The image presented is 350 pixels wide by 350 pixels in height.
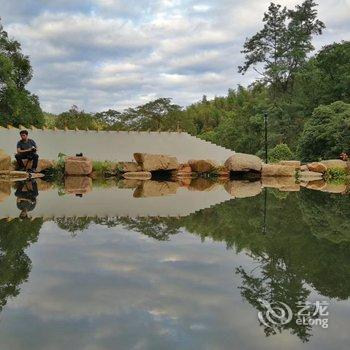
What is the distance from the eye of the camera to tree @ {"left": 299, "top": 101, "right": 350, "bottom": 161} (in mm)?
22234

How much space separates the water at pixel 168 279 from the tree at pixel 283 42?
27.6 m

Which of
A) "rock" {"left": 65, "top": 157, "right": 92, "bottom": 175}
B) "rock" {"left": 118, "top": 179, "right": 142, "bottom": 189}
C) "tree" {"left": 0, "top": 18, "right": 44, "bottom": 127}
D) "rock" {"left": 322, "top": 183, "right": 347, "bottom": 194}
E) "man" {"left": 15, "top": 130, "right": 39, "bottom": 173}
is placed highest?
"tree" {"left": 0, "top": 18, "right": 44, "bottom": 127}

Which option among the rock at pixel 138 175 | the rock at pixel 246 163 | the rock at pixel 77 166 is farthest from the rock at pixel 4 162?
the rock at pixel 246 163

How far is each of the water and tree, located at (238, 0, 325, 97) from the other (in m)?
27.6

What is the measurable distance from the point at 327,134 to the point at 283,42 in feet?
39.0

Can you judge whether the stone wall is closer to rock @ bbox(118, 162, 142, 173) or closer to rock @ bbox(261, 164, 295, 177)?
rock @ bbox(118, 162, 142, 173)

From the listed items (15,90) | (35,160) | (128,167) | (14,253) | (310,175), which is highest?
(15,90)

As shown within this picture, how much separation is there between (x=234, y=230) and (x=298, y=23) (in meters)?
30.1

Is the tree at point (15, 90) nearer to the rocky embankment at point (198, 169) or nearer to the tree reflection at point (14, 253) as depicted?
the rocky embankment at point (198, 169)

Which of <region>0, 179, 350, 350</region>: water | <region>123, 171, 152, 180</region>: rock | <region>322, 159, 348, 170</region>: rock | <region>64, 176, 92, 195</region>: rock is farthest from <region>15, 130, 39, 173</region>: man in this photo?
<region>322, 159, 348, 170</region>: rock

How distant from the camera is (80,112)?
1427 inches

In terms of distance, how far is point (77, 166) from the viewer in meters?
17.4

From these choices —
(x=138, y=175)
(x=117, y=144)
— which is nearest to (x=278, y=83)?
(x=117, y=144)

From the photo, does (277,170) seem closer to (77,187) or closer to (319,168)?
(319,168)
